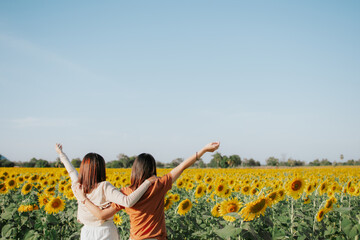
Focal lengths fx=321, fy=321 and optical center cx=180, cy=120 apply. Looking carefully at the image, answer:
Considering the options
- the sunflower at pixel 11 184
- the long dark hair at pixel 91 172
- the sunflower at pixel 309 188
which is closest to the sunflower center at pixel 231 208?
the long dark hair at pixel 91 172

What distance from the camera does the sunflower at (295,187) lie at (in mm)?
4754

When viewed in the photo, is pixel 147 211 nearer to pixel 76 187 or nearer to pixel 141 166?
pixel 141 166

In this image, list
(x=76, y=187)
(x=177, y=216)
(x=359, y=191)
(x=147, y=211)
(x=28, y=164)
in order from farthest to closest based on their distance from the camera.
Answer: (x=28, y=164)
(x=359, y=191)
(x=177, y=216)
(x=76, y=187)
(x=147, y=211)

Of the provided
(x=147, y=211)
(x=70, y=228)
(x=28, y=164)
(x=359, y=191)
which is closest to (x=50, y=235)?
(x=70, y=228)

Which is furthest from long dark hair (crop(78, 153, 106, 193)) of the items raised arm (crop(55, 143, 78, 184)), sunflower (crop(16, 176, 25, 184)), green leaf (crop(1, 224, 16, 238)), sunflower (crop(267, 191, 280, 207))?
sunflower (crop(16, 176, 25, 184))

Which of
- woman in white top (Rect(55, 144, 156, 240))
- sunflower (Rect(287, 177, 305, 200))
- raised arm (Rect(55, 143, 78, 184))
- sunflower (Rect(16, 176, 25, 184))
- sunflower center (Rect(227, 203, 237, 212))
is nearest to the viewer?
woman in white top (Rect(55, 144, 156, 240))

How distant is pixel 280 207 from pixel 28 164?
45.7m

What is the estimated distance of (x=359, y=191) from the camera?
6.00m

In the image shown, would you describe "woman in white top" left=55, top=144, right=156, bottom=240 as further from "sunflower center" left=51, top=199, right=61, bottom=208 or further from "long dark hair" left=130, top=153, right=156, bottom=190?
"sunflower center" left=51, top=199, right=61, bottom=208

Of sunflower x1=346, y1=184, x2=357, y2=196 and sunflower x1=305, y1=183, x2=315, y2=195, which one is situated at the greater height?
sunflower x1=305, y1=183, x2=315, y2=195

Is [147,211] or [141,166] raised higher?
[141,166]

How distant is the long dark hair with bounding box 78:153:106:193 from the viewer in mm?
3102

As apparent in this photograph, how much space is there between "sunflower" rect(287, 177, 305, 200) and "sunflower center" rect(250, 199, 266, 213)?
1701mm

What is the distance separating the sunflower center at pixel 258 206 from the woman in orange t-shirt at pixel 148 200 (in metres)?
0.75
